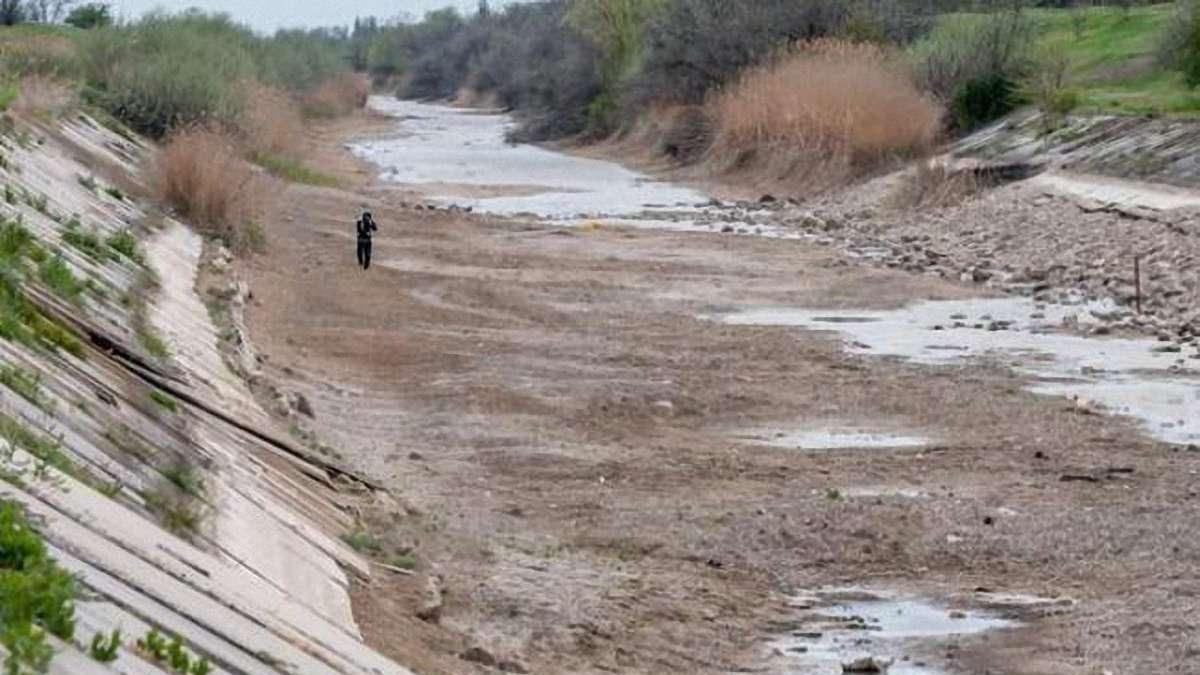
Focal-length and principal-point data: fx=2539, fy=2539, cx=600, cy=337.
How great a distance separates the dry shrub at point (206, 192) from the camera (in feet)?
113

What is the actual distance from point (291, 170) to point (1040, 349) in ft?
99.1

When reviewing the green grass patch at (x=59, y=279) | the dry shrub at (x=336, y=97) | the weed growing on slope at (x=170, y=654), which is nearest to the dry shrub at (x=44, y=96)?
the green grass patch at (x=59, y=279)

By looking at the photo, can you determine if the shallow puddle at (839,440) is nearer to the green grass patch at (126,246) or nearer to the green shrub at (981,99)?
the green grass patch at (126,246)

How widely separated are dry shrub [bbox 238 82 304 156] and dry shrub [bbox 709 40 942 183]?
37.4 ft

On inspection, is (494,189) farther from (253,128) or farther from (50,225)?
(50,225)

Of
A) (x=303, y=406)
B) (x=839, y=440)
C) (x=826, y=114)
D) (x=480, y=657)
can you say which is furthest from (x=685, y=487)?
(x=826, y=114)

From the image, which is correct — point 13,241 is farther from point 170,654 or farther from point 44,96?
point 44,96

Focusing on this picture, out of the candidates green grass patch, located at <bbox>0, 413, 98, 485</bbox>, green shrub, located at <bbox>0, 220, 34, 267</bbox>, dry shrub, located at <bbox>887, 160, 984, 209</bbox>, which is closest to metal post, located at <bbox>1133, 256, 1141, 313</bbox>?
dry shrub, located at <bbox>887, 160, 984, 209</bbox>

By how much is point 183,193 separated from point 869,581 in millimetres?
21680

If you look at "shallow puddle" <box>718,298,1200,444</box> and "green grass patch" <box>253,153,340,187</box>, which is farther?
"green grass patch" <box>253,153,340,187</box>

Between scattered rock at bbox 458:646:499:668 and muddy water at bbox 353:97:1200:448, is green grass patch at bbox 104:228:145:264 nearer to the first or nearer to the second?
muddy water at bbox 353:97:1200:448

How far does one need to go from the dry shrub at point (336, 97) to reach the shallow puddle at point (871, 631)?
93.4 meters

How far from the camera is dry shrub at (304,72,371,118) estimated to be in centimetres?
11146

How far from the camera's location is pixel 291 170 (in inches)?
2159
